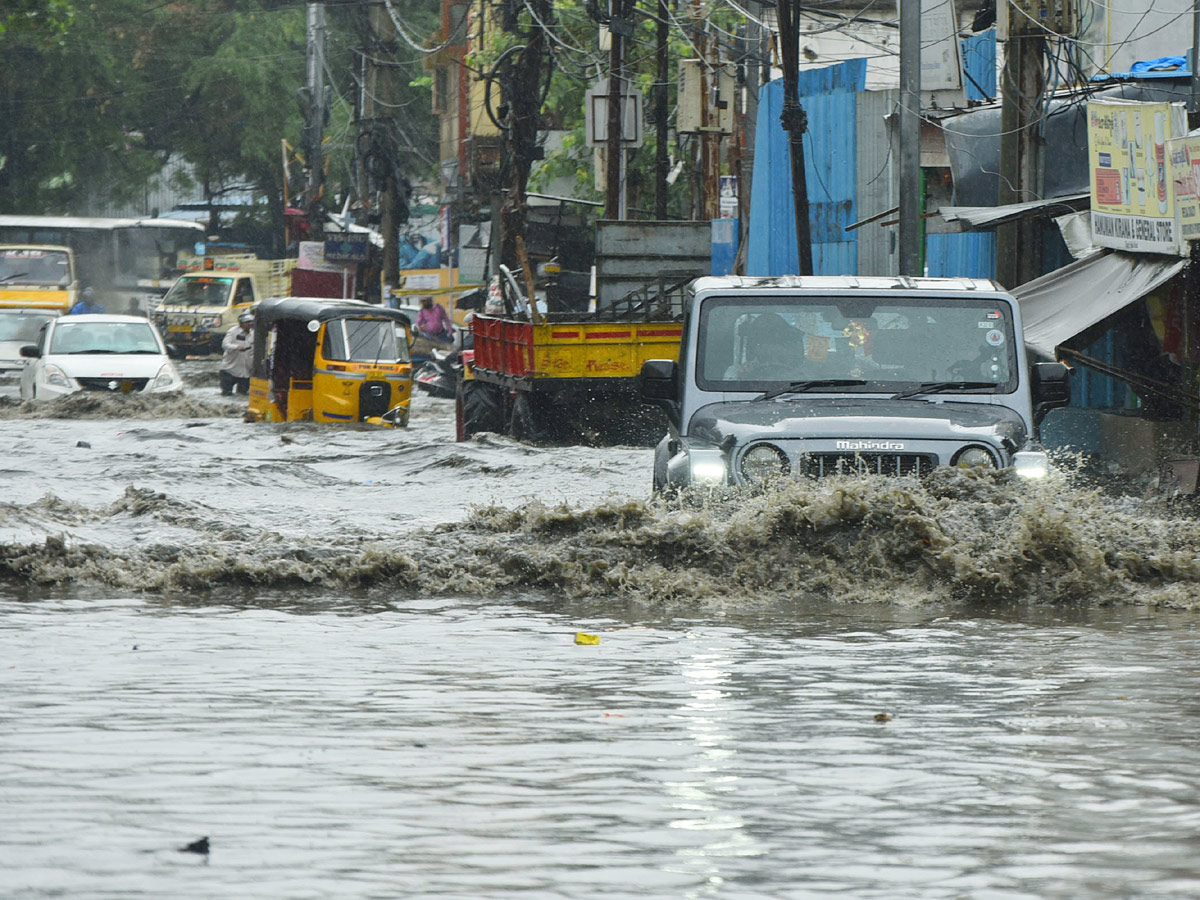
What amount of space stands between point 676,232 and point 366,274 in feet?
90.9

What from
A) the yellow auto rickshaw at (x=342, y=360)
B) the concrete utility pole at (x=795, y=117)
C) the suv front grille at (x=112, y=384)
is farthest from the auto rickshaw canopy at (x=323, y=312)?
the concrete utility pole at (x=795, y=117)

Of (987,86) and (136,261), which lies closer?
(987,86)

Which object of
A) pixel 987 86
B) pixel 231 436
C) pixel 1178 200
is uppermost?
pixel 987 86

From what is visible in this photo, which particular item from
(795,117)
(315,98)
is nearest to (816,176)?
(795,117)

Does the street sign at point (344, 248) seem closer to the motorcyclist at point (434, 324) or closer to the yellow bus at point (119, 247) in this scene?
the yellow bus at point (119, 247)

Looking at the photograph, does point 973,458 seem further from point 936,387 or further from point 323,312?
point 323,312

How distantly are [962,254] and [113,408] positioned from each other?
12.5 m

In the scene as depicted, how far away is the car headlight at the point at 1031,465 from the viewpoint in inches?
397

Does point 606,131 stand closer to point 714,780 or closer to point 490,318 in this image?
point 490,318

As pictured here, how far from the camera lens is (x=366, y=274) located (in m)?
53.0

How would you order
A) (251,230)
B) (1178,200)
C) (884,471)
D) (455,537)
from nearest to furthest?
1. (884,471)
2. (455,537)
3. (1178,200)
4. (251,230)

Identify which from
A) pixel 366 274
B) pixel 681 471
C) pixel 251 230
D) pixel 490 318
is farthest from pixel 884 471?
pixel 251 230

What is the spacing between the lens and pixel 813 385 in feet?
34.7

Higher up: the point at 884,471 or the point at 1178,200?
the point at 1178,200
